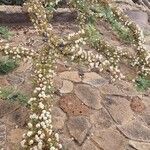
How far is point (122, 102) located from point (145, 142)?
1.08m

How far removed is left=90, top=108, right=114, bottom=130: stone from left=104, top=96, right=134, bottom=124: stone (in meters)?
0.11

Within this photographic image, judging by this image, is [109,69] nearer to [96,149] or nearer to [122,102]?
[122,102]

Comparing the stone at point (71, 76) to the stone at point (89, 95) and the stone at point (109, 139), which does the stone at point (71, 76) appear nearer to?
the stone at point (89, 95)

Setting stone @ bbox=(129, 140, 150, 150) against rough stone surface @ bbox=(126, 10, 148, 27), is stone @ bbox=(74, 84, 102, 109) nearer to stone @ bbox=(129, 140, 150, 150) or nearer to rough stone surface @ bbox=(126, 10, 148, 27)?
stone @ bbox=(129, 140, 150, 150)

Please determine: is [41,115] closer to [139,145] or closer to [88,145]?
[88,145]

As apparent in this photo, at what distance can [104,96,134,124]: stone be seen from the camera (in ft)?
24.3

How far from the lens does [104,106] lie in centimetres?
758

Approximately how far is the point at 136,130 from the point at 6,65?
2879mm

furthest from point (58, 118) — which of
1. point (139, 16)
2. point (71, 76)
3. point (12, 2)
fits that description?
point (139, 16)

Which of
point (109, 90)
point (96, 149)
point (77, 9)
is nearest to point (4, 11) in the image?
point (77, 9)

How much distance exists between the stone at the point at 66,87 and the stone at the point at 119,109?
737 mm

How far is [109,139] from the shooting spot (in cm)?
686

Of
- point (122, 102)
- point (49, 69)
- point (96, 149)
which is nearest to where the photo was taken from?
point (96, 149)

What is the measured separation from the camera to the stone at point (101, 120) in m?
7.15
